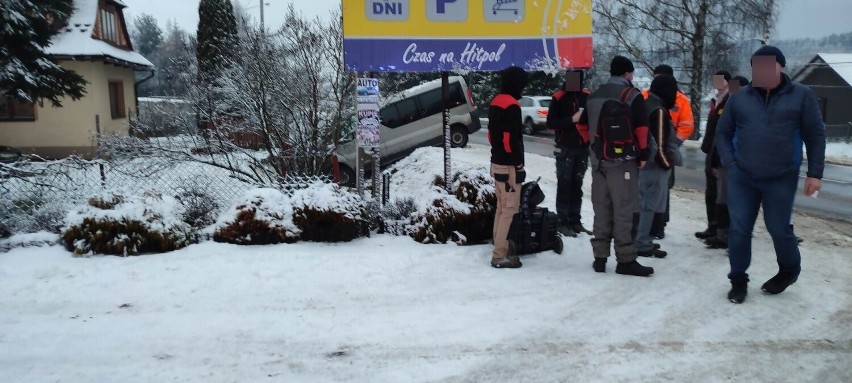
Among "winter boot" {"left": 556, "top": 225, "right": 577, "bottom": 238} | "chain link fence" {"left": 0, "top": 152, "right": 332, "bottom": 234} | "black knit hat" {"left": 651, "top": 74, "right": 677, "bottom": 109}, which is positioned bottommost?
"winter boot" {"left": 556, "top": 225, "right": 577, "bottom": 238}

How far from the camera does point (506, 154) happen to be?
5539mm

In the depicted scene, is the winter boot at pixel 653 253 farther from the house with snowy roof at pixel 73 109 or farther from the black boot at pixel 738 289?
the house with snowy roof at pixel 73 109

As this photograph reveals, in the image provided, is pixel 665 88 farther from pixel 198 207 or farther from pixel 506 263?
pixel 198 207

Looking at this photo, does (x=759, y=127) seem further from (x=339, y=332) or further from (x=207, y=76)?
(x=207, y=76)

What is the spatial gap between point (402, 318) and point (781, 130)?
9.59 feet

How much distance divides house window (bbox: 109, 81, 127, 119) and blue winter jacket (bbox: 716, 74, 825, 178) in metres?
22.6

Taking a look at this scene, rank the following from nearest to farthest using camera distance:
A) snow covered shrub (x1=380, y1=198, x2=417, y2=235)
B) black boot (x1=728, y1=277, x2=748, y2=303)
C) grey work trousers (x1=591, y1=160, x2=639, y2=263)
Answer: black boot (x1=728, y1=277, x2=748, y2=303), grey work trousers (x1=591, y1=160, x2=639, y2=263), snow covered shrub (x1=380, y1=198, x2=417, y2=235)

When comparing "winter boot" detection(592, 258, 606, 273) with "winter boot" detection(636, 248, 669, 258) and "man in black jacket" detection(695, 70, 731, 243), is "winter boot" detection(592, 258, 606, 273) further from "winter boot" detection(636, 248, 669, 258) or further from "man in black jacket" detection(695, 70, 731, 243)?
"man in black jacket" detection(695, 70, 731, 243)

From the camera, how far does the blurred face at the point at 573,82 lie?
22.0 feet

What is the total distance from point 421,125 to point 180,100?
18.9ft

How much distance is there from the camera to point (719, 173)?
657 centimetres

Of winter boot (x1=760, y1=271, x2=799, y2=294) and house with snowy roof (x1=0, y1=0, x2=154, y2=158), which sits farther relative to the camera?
house with snowy roof (x1=0, y1=0, x2=154, y2=158)

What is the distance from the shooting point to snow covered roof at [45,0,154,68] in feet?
65.5

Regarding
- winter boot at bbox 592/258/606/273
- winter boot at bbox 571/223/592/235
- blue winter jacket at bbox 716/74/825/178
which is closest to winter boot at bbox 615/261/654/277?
winter boot at bbox 592/258/606/273
